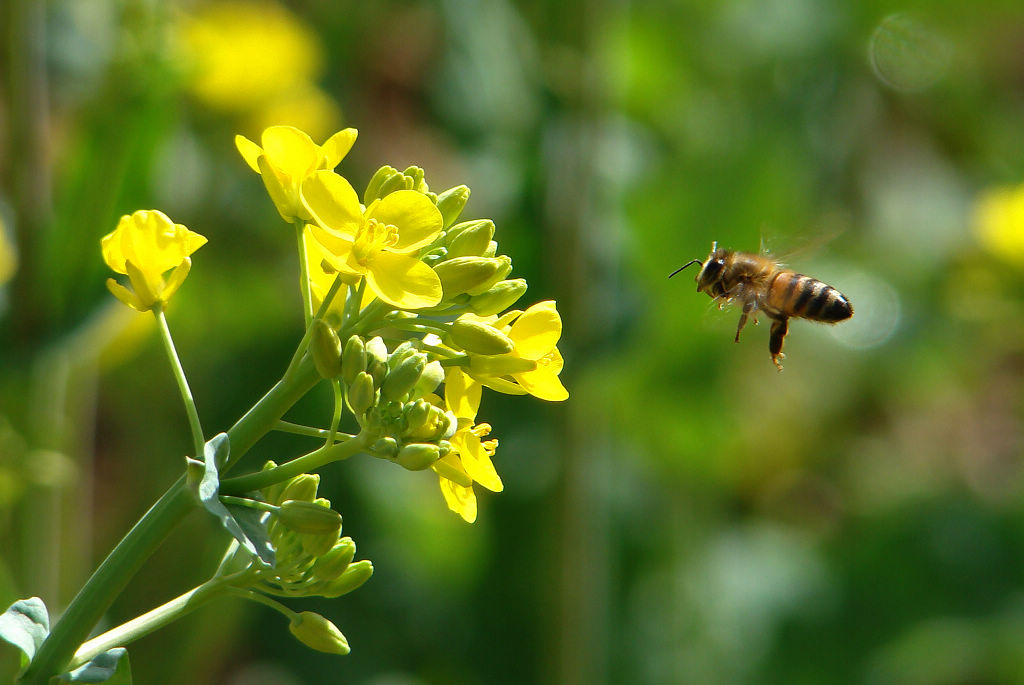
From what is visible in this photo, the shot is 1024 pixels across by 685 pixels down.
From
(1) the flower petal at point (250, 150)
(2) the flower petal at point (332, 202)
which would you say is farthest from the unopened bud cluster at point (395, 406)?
(1) the flower petal at point (250, 150)

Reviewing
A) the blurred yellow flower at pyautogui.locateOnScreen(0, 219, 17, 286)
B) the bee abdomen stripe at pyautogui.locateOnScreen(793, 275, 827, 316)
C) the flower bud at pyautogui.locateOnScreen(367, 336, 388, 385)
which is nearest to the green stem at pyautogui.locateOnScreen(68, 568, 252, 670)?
the flower bud at pyautogui.locateOnScreen(367, 336, 388, 385)

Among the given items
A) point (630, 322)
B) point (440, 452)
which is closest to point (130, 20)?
point (630, 322)

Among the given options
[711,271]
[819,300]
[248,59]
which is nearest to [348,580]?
[711,271]

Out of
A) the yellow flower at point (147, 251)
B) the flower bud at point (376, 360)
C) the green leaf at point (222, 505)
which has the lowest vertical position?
the green leaf at point (222, 505)

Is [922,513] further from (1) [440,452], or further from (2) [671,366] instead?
(1) [440,452]

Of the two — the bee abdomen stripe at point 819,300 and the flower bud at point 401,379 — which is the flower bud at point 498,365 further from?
the bee abdomen stripe at point 819,300

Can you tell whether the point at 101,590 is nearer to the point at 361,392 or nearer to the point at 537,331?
the point at 361,392

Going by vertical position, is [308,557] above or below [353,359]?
below
